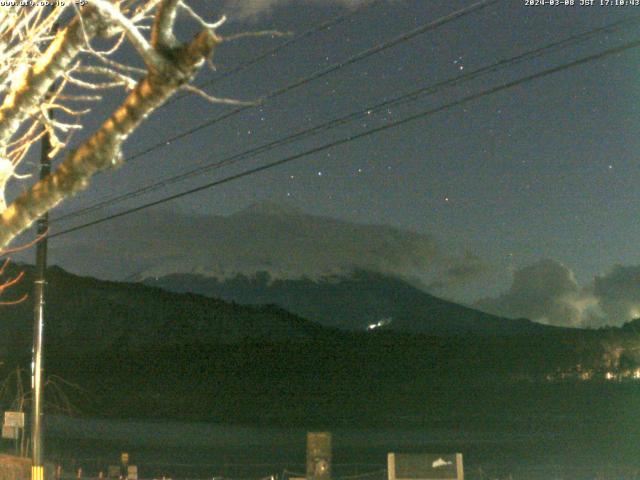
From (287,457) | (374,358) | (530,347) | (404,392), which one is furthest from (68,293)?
(287,457)

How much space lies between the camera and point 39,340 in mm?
18062

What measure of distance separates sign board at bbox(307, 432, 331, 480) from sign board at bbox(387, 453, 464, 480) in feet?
21.4

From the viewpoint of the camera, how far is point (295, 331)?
569 ft

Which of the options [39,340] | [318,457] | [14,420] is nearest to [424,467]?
[318,457]

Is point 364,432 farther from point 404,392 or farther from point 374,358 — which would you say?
point 374,358

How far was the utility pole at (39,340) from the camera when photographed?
57.0 feet

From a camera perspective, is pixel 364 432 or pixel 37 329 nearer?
pixel 37 329

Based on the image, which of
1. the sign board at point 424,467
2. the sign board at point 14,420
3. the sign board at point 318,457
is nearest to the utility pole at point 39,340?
the sign board at point 14,420

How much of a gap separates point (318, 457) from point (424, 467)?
23.5ft

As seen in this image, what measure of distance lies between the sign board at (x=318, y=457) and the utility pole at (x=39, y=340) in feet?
20.7

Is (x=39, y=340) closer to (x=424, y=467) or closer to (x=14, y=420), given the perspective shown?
(x=14, y=420)

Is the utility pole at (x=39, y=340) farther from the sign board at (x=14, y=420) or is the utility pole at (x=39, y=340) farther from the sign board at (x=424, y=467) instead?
the sign board at (x=424, y=467)

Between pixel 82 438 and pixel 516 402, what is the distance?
5588cm

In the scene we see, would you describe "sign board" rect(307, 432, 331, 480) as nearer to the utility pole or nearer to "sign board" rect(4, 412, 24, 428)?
the utility pole
